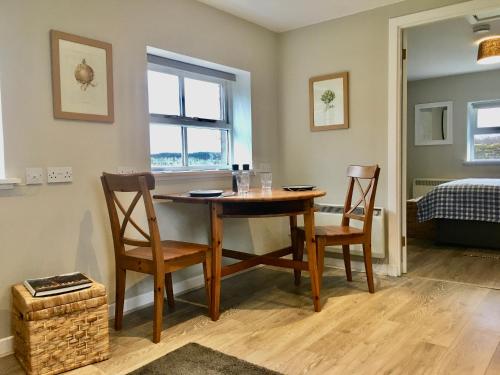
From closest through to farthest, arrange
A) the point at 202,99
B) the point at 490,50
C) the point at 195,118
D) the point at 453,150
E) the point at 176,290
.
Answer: the point at 176,290
the point at 195,118
the point at 202,99
the point at 490,50
the point at 453,150

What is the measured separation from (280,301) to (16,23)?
2337 mm

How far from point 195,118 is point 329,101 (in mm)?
1239

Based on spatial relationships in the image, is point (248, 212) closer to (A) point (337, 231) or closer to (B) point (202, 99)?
(A) point (337, 231)

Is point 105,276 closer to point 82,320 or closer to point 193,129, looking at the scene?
point 82,320

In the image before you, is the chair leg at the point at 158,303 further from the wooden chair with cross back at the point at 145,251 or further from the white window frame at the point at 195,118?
the white window frame at the point at 195,118

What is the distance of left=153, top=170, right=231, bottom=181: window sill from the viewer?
2954mm

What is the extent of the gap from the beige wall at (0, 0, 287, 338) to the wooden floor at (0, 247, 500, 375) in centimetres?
52

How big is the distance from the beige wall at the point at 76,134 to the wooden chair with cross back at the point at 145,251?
214mm

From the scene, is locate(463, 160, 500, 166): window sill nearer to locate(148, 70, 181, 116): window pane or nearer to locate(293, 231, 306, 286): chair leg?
locate(293, 231, 306, 286): chair leg

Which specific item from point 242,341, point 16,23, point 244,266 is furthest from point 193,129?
point 242,341

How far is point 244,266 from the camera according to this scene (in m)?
2.82

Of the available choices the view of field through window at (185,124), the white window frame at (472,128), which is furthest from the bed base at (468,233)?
the view of field through window at (185,124)

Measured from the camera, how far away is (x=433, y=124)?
22.1 ft

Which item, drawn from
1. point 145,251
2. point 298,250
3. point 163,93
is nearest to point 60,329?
point 145,251
